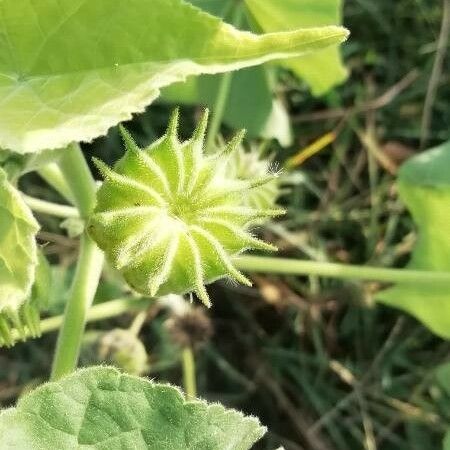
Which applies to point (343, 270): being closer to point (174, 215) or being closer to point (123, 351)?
point (123, 351)

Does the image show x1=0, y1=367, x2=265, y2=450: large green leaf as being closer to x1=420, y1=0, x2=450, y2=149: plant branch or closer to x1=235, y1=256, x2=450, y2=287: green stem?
x1=235, y1=256, x2=450, y2=287: green stem

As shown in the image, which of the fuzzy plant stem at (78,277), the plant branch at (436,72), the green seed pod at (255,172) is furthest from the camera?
the plant branch at (436,72)

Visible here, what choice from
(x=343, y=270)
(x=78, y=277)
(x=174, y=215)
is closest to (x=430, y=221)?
(x=343, y=270)

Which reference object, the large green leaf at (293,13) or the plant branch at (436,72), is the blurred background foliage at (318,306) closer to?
the plant branch at (436,72)

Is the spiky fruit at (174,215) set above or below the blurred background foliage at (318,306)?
above

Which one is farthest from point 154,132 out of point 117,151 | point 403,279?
point 403,279

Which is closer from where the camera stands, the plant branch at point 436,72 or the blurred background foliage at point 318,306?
the blurred background foliage at point 318,306

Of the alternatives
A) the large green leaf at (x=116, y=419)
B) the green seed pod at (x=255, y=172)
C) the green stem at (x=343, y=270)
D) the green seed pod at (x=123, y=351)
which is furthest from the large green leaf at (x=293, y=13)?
the large green leaf at (x=116, y=419)
